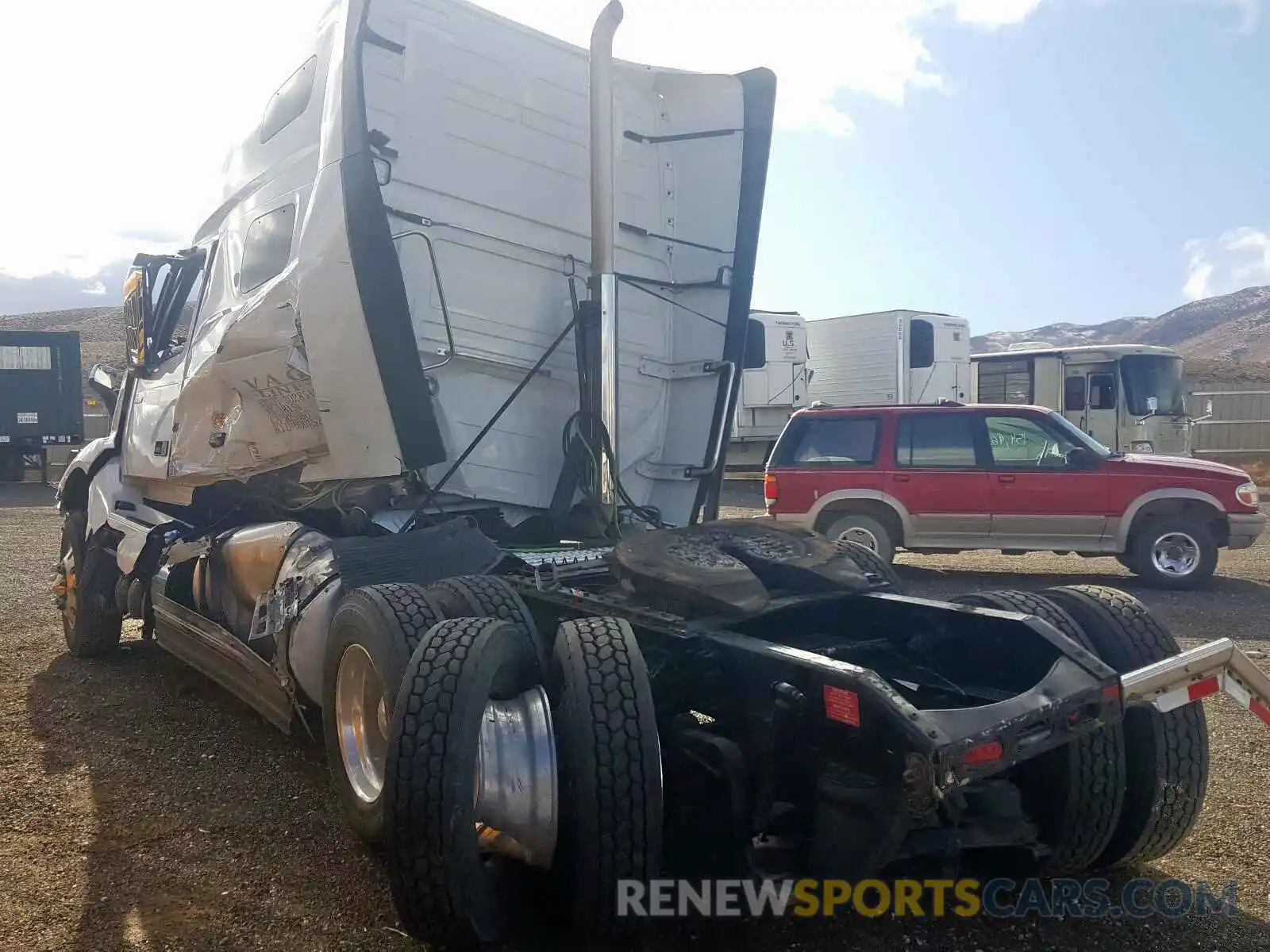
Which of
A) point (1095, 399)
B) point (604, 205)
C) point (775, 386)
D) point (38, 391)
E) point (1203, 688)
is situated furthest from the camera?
point (38, 391)

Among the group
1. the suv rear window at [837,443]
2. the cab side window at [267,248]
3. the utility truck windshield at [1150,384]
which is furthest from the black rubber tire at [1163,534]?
the cab side window at [267,248]

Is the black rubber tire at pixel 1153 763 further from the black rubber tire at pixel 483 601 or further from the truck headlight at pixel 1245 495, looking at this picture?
the truck headlight at pixel 1245 495

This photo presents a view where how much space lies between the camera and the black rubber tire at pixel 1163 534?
33.8 feet

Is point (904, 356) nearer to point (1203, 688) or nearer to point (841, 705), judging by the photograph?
point (1203, 688)

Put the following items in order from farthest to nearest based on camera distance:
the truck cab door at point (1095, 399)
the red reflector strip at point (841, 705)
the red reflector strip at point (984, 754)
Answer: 1. the truck cab door at point (1095, 399)
2. the red reflector strip at point (841, 705)
3. the red reflector strip at point (984, 754)

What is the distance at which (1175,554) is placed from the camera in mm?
10477

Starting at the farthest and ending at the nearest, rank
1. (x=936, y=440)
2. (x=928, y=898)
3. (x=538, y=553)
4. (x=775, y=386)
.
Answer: (x=775, y=386) → (x=936, y=440) → (x=538, y=553) → (x=928, y=898)

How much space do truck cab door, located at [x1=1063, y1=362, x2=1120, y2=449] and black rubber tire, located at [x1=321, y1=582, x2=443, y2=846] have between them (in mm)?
16435

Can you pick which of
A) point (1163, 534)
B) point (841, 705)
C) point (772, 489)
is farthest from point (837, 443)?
point (841, 705)

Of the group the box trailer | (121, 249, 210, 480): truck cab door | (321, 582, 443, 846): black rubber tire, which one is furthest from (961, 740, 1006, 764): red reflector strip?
the box trailer

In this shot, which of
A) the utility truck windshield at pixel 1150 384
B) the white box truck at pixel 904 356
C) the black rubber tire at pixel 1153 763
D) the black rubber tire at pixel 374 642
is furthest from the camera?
the white box truck at pixel 904 356

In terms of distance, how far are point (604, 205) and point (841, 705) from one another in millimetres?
2873

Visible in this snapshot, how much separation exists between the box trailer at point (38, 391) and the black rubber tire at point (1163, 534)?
2095 centimetres

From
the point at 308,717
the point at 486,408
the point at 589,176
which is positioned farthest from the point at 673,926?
the point at 589,176
